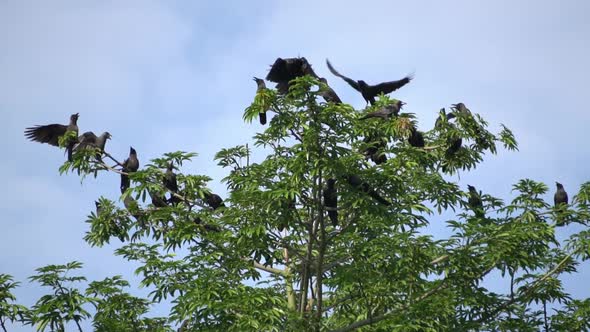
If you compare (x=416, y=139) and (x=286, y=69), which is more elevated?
(x=286, y=69)

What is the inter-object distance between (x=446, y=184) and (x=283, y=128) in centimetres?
316

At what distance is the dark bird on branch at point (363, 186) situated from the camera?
1158cm

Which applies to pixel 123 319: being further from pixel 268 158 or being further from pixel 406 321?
pixel 406 321

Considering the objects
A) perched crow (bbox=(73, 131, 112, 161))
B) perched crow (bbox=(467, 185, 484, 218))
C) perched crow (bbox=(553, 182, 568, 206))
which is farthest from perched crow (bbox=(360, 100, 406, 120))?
perched crow (bbox=(73, 131, 112, 161))

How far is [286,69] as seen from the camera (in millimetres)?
15867

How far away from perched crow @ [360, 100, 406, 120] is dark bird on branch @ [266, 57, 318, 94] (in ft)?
11.1

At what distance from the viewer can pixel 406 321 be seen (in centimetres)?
1138

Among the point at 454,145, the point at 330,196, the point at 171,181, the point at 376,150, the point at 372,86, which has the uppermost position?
the point at 372,86

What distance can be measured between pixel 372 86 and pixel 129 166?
15.8 ft

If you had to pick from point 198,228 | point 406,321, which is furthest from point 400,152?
point 198,228

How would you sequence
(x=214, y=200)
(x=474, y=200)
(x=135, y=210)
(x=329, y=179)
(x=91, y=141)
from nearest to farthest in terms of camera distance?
(x=329, y=179) → (x=135, y=210) → (x=474, y=200) → (x=214, y=200) → (x=91, y=141)

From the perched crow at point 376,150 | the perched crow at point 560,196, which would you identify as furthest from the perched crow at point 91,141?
the perched crow at point 560,196

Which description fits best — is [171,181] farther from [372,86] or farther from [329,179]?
[372,86]

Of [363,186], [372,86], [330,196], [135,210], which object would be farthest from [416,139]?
[135,210]
